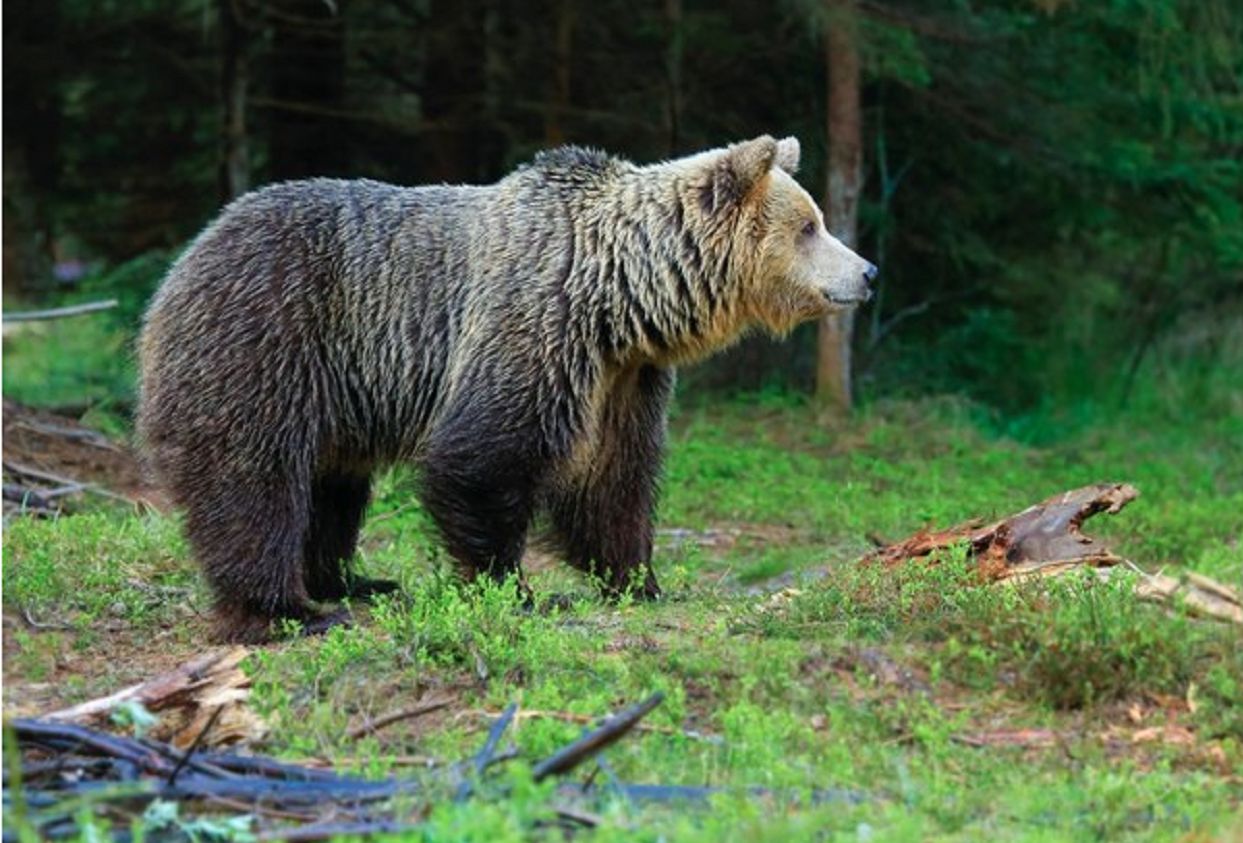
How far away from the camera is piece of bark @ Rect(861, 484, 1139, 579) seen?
771 centimetres

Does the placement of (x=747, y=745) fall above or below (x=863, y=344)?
above

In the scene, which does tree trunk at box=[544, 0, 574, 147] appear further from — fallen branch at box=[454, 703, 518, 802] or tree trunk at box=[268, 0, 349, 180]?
fallen branch at box=[454, 703, 518, 802]

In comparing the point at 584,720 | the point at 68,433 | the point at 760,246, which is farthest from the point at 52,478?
the point at 584,720

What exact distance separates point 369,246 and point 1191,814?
13.9 ft

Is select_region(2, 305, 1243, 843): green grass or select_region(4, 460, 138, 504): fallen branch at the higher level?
select_region(2, 305, 1243, 843): green grass

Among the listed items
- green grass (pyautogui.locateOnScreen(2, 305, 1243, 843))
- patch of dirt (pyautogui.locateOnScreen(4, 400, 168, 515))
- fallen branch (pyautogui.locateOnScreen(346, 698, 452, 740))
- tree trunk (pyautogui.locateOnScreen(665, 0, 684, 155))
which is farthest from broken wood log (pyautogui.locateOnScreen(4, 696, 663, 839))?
tree trunk (pyautogui.locateOnScreen(665, 0, 684, 155))

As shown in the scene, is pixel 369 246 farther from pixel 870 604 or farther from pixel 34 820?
pixel 34 820

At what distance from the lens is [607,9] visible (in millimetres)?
16328

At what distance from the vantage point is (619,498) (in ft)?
28.3

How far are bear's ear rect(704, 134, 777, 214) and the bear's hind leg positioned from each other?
1936 millimetres

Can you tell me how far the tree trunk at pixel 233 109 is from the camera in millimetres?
16062

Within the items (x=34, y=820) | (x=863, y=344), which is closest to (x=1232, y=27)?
(x=863, y=344)

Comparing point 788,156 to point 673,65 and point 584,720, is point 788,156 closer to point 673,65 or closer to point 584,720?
point 584,720

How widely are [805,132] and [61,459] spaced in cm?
658
